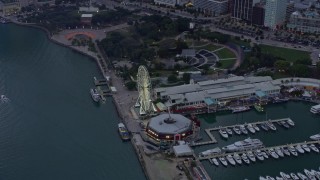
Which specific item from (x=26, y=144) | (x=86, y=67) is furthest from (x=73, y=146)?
(x=86, y=67)

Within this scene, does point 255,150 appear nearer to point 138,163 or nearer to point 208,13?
point 138,163

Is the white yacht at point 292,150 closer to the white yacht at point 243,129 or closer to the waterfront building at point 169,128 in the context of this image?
the white yacht at point 243,129

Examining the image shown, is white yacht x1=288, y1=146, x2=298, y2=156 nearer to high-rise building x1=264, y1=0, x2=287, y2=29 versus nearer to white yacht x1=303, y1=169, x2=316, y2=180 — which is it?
white yacht x1=303, y1=169, x2=316, y2=180

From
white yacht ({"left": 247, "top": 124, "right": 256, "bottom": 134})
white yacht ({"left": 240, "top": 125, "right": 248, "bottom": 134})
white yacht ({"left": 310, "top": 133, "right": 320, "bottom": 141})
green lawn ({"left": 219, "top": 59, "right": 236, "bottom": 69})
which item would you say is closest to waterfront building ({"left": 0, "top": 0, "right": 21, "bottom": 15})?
green lawn ({"left": 219, "top": 59, "right": 236, "bottom": 69})

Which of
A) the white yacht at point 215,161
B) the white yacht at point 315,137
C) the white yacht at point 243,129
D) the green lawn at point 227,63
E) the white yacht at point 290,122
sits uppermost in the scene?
the green lawn at point 227,63

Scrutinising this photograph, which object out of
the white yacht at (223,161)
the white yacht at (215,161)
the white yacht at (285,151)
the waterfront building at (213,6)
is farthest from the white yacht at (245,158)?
the waterfront building at (213,6)

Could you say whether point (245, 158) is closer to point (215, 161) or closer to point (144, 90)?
point (215, 161)
